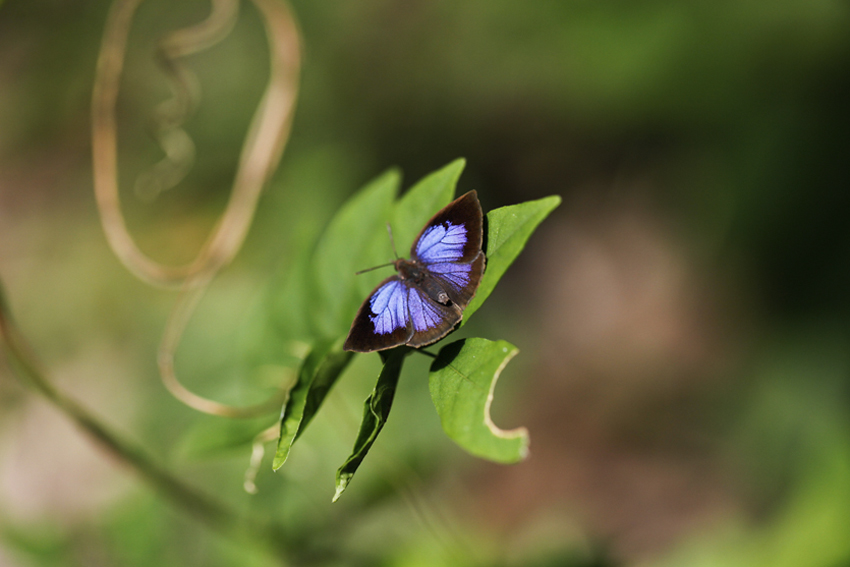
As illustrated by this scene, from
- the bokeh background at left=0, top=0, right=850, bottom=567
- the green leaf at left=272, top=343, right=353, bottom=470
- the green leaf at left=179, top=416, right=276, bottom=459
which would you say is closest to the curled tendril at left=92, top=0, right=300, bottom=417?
the green leaf at left=179, top=416, right=276, bottom=459

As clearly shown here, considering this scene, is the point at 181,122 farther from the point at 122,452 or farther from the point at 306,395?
the point at 306,395

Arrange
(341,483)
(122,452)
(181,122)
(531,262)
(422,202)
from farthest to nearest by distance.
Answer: (531,262) < (181,122) < (122,452) < (422,202) < (341,483)

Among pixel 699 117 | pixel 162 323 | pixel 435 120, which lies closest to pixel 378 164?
pixel 435 120

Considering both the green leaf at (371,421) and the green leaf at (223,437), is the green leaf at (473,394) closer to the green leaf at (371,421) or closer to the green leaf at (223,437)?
the green leaf at (371,421)

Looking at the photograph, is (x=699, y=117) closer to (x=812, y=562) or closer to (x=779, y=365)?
(x=779, y=365)

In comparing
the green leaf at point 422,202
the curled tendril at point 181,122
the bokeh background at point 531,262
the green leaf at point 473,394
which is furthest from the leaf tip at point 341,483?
the bokeh background at point 531,262

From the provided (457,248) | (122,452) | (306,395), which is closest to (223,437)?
(122,452)

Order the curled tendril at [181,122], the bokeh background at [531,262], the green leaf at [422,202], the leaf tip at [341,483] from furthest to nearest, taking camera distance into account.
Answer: the bokeh background at [531,262] < the curled tendril at [181,122] < the green leaf at [422,202] < the leaf tip at [341,483]

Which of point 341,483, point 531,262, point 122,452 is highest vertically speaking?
point 341,483
